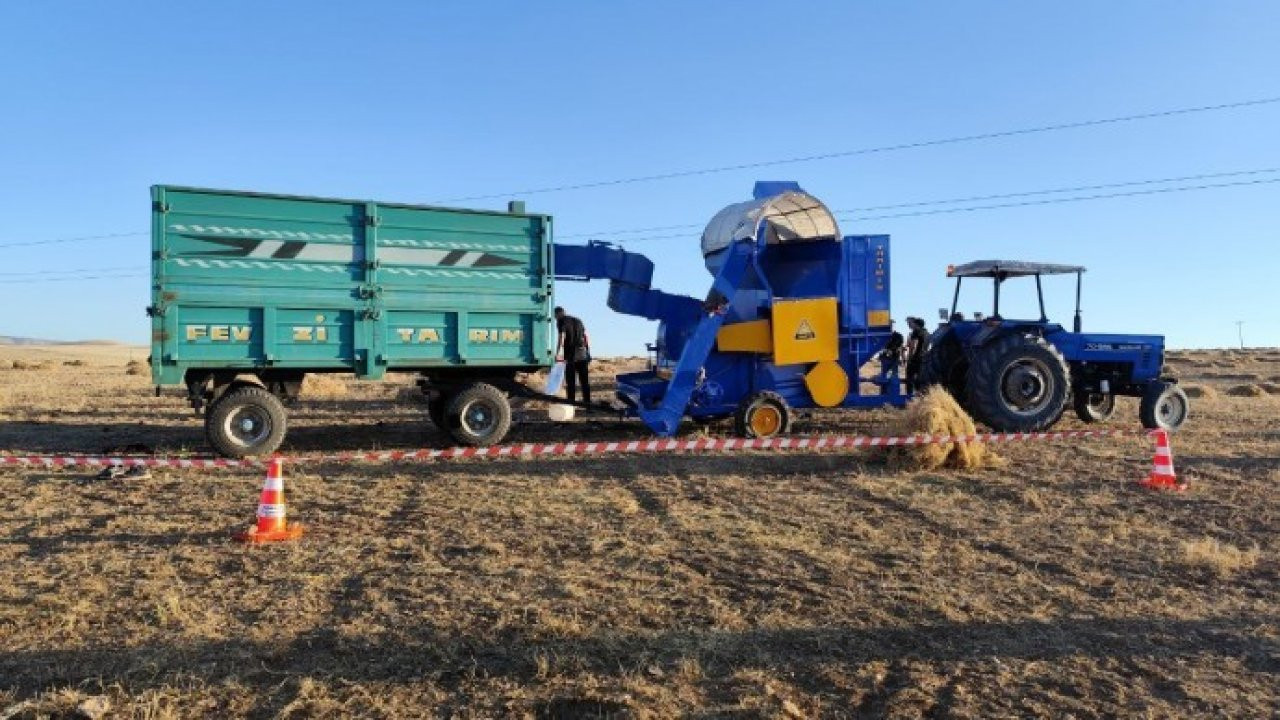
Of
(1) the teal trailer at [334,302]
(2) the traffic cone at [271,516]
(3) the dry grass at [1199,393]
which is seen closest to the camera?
(2) the traffic cone at [271,516]

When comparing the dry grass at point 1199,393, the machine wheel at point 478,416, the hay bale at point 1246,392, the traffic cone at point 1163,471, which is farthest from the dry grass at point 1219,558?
the hay bale at point 1246,392

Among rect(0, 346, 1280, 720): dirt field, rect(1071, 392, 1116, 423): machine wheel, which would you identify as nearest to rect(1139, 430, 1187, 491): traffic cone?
rect(0, 346, 1280, 720): dirt field

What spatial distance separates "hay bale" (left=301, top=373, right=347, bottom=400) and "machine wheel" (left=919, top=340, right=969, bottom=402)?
13.2 metres

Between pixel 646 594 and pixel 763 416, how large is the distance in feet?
21.5

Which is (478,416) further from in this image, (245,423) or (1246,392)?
(1246,392)

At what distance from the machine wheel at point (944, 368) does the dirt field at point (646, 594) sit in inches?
163

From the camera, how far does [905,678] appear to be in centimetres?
379

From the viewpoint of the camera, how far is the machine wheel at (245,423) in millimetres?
9773

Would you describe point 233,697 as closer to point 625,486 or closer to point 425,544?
point 425,544

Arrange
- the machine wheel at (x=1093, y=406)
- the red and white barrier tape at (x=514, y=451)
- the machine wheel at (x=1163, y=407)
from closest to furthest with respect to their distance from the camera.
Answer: the red and white barrier tape at (x=514, y=451), the machine wheel at (x=1163, y=407), the machine wheel at (x=1093, y=406)

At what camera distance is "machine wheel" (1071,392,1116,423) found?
43.8 feet

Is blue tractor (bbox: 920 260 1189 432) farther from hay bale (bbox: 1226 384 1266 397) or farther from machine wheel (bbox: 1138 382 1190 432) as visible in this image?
hay bale (bbox: 1226 384 1266 397)

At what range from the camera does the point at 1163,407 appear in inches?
492

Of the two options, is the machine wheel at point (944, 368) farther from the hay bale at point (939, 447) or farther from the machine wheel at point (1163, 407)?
the hay bale at point (939, 447)
